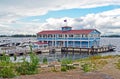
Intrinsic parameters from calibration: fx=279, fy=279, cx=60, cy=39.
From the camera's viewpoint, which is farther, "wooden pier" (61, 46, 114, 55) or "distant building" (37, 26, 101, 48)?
"distant building" (37, 26, 101, 48)

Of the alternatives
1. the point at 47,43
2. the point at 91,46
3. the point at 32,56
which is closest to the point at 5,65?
the point at 32,56

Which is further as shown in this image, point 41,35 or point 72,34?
point 41,35

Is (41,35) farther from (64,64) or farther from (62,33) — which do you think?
(64,64)

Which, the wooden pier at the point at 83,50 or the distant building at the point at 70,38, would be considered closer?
the wooden pier at the point at 83,50

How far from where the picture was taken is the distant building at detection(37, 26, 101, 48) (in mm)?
84500

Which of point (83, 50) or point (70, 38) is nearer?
point (83, 50)

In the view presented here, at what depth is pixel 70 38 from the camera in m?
87.7

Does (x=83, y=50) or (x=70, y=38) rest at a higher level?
(x=70, y=38)

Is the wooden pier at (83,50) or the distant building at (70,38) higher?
the distant building at (70,38)

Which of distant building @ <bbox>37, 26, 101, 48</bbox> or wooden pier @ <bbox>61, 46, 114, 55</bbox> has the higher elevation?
distant building @ <bbox>37, 26, 101, 48</bbox>

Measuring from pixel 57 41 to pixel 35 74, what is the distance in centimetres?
7438

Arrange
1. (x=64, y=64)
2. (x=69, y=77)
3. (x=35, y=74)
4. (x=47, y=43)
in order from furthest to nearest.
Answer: (x=47, y=43) → (x=64, y=64) → (x=35, y=74) → (x=69, y=77)

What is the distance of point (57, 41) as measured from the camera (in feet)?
302

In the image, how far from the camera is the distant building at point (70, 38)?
277 ft
